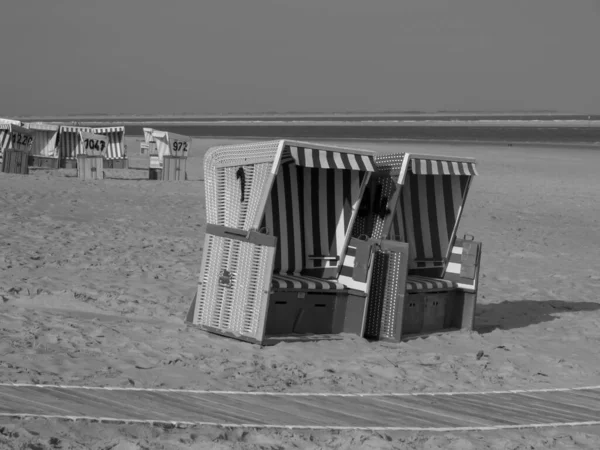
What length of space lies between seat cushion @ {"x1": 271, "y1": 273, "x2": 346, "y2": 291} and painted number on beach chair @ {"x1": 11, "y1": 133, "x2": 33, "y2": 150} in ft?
48.7

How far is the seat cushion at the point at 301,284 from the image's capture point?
305 inches

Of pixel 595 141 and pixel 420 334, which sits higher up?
pixel 595 141

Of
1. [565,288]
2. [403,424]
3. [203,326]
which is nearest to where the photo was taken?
[403,424]

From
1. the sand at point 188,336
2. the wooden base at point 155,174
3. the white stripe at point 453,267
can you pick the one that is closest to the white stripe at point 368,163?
the sand at point 188,336

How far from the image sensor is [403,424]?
221 inches

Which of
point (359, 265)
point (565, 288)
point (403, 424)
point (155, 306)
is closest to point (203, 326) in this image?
point (155, 306)

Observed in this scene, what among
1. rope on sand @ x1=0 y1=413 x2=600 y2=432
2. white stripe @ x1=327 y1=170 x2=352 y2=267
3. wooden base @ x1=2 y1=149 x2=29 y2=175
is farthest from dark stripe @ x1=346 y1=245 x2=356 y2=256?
wooden base @ x1=2 y1=149 x2=29 y2=175

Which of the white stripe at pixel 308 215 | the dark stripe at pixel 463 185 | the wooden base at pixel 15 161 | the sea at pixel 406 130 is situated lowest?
the white stripe at pixel 308 215

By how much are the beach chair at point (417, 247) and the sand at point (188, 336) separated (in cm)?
33

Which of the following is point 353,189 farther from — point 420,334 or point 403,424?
point 403,424

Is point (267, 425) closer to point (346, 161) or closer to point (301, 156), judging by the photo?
point (301, 156)

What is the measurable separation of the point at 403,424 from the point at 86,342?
2.54 metres

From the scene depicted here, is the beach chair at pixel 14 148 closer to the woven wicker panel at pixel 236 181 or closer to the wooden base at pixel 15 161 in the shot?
the wooden base at pixel 15 161

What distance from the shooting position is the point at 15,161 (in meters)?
20.7
